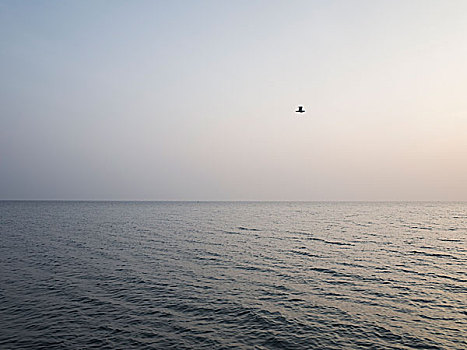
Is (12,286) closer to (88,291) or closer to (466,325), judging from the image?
(88,291)

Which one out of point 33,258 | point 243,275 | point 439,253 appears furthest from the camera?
point 439,253

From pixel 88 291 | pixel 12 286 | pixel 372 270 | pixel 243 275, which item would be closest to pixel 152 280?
pixel 88 291

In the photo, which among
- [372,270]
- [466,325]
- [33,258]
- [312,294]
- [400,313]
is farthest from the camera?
[33,258]

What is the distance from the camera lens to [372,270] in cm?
4056

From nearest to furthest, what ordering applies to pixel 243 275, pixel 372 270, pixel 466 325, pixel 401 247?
pixel 466 325 → pixel 243 275 → pixel 372 270 → pixel 401 247

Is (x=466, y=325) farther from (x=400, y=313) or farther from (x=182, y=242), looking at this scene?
(x=182, y=242)

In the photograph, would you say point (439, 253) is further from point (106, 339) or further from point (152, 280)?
point (106, 339)

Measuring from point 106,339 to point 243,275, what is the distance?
18.7 metres

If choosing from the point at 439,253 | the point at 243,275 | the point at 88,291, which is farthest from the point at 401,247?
the point at 88,291

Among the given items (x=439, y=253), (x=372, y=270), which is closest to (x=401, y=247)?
(x=439, y=253)

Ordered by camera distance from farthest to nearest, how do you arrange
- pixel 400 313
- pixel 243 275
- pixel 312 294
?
pixel 243 275, pixel 312 294, pixel 400 313

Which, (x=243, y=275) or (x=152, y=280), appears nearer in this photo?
(x=152, y=280)

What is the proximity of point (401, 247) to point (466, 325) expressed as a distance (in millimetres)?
37539

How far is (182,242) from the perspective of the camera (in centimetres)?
6297
